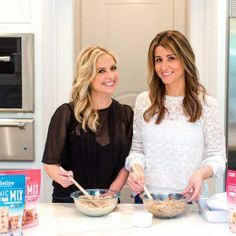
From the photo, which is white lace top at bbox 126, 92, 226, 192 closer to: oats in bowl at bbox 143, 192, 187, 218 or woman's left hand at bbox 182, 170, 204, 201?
woman's left hand at bbox 182, 170, 204, 201

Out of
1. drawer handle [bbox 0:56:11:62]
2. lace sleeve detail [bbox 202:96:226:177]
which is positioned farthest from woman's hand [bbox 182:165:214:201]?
drawer handle [bbox 0:56:11:62]

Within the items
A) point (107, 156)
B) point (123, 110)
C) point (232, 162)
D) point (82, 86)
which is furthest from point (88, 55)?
point (232, 162)

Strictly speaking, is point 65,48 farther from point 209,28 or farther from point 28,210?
point 28,210

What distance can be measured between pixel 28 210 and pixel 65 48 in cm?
233

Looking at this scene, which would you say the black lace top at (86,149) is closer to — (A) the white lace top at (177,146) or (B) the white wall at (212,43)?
(A) the white lace top at (177,146)

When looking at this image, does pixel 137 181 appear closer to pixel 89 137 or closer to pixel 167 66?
pixel 89 137

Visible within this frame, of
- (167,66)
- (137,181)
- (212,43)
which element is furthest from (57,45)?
(137,181)

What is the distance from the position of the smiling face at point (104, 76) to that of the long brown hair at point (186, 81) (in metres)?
0.20

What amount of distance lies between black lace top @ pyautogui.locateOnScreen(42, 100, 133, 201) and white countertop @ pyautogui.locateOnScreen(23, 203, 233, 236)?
1.16 ft

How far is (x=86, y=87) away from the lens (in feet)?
6.91

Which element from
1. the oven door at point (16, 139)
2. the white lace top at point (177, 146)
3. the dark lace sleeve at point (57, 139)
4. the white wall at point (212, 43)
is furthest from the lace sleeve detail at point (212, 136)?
the oven door at point (16, 139)

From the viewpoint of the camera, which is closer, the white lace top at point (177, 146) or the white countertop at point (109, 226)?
the white countertop at point (109, 226)

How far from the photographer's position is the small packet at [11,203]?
1433 mm

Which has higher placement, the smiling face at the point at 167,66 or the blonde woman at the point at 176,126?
the smiling face at the point at 167,66
